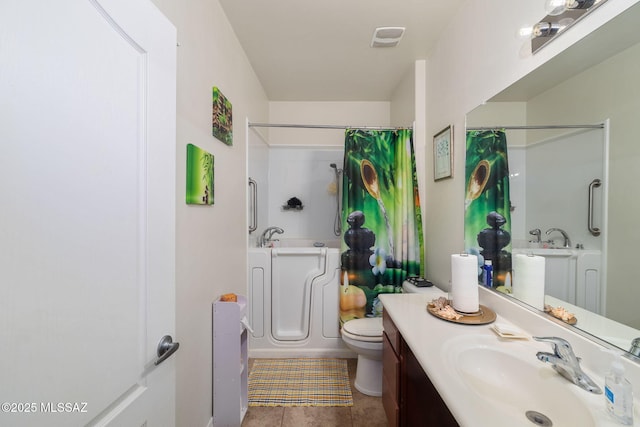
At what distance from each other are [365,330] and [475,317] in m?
0.87

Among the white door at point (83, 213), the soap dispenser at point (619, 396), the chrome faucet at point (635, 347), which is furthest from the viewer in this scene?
the chrome faucet at point (635, 347)

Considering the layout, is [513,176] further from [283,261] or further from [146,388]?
[283,261]

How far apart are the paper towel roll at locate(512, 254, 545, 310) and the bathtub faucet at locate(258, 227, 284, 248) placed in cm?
225

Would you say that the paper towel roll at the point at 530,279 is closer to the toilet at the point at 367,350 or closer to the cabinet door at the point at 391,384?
the cabinet door at the point at 391,384

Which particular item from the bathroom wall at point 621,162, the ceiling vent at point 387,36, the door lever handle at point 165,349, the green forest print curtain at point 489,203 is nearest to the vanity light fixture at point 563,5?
the bathroom wall at point 621,162

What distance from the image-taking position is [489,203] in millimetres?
1409

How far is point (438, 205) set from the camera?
2.02 meters

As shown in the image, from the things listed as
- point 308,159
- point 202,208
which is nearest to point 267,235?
point 308,159

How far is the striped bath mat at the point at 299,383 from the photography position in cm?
→ 185

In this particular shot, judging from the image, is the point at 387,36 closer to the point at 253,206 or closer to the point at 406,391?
the point at 253,206

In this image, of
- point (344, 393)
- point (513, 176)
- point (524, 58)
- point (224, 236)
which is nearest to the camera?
point (524, 58)

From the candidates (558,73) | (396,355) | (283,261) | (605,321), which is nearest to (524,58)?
(558,73)

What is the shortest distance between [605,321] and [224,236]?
1.86 m

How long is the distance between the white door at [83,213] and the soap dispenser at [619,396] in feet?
4.22
